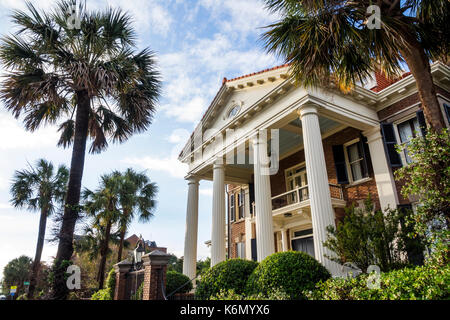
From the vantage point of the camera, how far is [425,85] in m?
6.20

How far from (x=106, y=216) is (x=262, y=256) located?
12.1 meters

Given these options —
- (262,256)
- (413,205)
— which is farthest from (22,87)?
(413,205)

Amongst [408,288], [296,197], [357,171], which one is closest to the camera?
[408,288]

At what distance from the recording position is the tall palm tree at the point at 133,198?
18969 mm

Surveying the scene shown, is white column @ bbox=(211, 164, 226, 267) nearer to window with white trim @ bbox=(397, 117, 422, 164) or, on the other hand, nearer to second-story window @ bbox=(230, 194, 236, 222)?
second-story window @ bbox=(230, 194, 236, 222)

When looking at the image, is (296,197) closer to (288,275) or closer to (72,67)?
(288,275)

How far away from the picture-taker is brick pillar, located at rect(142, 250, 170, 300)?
26.2ft

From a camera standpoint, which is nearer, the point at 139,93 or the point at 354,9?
the point at 354,9

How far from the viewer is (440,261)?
15.8 feet

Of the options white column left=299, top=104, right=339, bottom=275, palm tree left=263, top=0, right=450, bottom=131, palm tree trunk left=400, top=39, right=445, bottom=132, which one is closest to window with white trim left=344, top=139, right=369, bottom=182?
white column left=299, top=104, right=339, bottom=275

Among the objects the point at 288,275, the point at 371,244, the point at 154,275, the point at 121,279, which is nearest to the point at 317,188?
the point at 371,244

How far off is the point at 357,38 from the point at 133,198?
16.8 m

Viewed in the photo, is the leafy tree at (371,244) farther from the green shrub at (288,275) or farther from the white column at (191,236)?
the white column at (191,236)
